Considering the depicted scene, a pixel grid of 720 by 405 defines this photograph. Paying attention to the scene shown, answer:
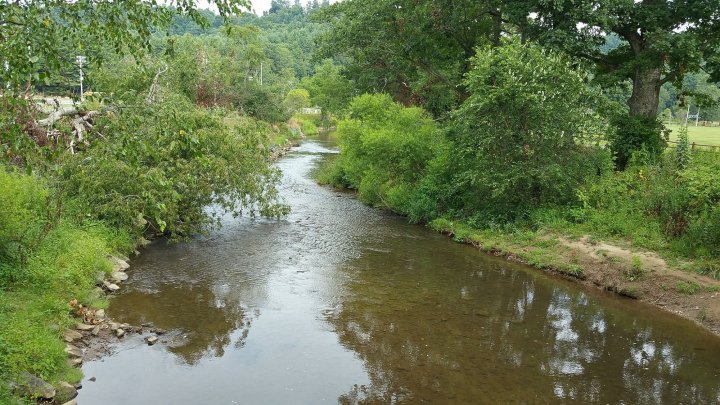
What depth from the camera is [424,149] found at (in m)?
24.2

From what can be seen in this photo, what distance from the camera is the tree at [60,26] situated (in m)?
5.44

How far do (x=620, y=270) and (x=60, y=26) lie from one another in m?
15.5

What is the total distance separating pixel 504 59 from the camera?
1984 cm

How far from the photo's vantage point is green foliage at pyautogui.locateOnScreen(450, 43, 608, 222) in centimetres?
1945

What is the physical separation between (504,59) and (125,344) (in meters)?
15.5

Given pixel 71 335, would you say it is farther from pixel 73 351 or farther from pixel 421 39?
pixel 421 39

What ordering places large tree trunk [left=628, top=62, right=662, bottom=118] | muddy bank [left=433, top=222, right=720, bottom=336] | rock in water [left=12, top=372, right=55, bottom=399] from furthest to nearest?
large tree trunk [left=628, top=62, right=662, bottom=118]
muddy bank [left=433, top=222, right=720, bottom=336]
rock in water [left=12, top=372, right=55, bottom=399]

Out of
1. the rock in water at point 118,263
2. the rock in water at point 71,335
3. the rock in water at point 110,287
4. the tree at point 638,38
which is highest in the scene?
the tree at point 638,38

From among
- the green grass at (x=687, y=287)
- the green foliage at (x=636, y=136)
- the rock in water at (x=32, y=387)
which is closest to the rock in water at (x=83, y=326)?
the rock in water at (x=32, y=387)

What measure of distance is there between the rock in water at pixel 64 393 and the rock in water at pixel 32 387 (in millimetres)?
123

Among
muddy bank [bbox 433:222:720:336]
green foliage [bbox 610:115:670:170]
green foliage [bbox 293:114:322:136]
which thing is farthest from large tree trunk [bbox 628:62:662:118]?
green foliage [bbox 293:114:322:136]

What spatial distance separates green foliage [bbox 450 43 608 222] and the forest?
70mm

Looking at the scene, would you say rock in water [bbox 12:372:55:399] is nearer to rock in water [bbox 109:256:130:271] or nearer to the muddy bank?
rock in water [bbox 109:256:130:271]

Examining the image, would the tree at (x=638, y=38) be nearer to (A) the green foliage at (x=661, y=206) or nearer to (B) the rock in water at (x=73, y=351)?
(A) the green foliage at (x=661, y=206)
